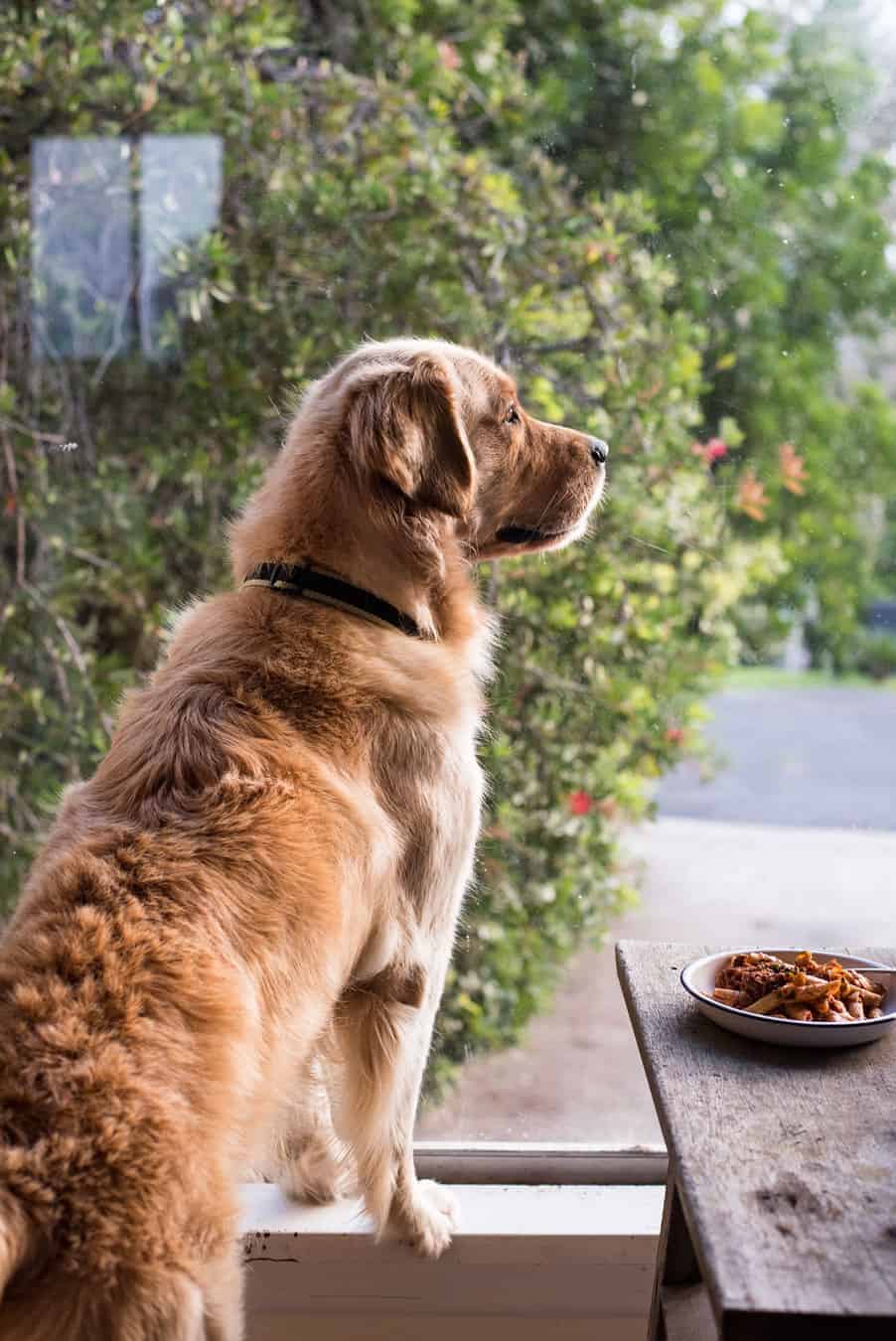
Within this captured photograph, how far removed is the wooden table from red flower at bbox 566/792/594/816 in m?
0.55

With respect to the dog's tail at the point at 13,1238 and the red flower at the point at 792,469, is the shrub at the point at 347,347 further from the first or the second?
the dog's tail at the point at 13,1238

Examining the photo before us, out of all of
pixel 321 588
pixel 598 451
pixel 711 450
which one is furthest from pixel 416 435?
pixel 711 450

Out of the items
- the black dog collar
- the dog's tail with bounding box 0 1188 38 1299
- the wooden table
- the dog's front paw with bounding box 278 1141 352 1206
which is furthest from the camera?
the dog's front paw with bounding box 278 1141 352 1206

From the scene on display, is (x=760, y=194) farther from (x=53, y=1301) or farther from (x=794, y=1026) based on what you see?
(x=53, y=1301)

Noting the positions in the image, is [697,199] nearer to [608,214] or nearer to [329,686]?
[608,214]

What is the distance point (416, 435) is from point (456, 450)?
0.16 ft

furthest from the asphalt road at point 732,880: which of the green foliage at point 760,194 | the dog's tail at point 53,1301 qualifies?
the dog's tail at point 53,1301

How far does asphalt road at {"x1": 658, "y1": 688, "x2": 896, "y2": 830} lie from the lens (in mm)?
1773

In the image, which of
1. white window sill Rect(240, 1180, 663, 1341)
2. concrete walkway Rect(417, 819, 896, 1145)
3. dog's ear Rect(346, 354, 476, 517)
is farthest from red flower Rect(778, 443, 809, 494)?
white window sill Rect(240, 1180, 663, 1341)

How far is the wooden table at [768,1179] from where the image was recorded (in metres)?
0.74

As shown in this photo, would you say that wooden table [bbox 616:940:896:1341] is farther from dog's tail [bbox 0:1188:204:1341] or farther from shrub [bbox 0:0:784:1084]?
shrub [bbox 0:0:784:1084]

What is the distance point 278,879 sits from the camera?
3.47 ft

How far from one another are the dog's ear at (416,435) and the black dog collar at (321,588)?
0.12 metres

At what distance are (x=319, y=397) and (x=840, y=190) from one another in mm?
822
